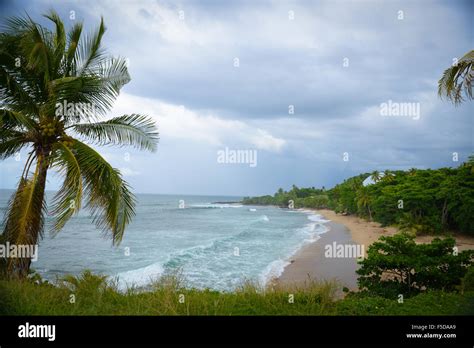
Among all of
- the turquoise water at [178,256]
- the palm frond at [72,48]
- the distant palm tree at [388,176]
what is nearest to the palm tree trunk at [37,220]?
the palm frond at [72,48]

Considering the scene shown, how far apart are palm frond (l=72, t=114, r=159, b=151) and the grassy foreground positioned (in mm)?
2231

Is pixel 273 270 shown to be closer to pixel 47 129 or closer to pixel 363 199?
pixel 47 129

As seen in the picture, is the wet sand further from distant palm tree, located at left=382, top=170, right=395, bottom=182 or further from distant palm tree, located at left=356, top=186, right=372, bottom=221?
distant palm tree, located at left=356, top=186, right=372, bottom=221

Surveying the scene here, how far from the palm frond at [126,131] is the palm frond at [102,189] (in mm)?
433

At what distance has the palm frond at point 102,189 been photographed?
5.47 metres

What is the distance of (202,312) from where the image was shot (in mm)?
4410

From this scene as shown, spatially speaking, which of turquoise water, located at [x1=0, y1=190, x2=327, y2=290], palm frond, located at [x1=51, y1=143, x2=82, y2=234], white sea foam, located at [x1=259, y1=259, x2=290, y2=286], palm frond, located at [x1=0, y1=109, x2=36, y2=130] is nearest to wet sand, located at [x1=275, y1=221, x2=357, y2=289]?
white sea foam, located at [x1=259, y1=259, x2=290, y2=286]

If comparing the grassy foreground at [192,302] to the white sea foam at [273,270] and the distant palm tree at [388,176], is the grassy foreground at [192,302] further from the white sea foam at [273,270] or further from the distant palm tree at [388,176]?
the distant palm tree at [388,176]

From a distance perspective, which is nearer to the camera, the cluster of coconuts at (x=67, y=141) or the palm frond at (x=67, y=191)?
the palm frond at (x=67, y=191)

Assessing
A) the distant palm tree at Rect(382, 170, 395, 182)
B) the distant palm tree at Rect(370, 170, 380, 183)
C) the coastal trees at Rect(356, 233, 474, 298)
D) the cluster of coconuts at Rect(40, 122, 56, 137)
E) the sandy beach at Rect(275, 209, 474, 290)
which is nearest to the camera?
the cluster of coconuts at Rect(40, 122, 56, 137)

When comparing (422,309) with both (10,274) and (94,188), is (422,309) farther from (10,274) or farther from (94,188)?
(10,274)

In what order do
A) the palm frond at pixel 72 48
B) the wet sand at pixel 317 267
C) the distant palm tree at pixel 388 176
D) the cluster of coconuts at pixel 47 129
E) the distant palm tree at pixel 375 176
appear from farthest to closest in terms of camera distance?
1. the distant palm tree at pixel 375 176
2. the distant palm tree at pixel 388 176
3. the wet sand at pixel 317 267
4. the palm frond at pixel 72 48
5. the cluster of coconuts at pixel 47 129

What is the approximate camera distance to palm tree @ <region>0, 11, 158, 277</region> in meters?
5.32
